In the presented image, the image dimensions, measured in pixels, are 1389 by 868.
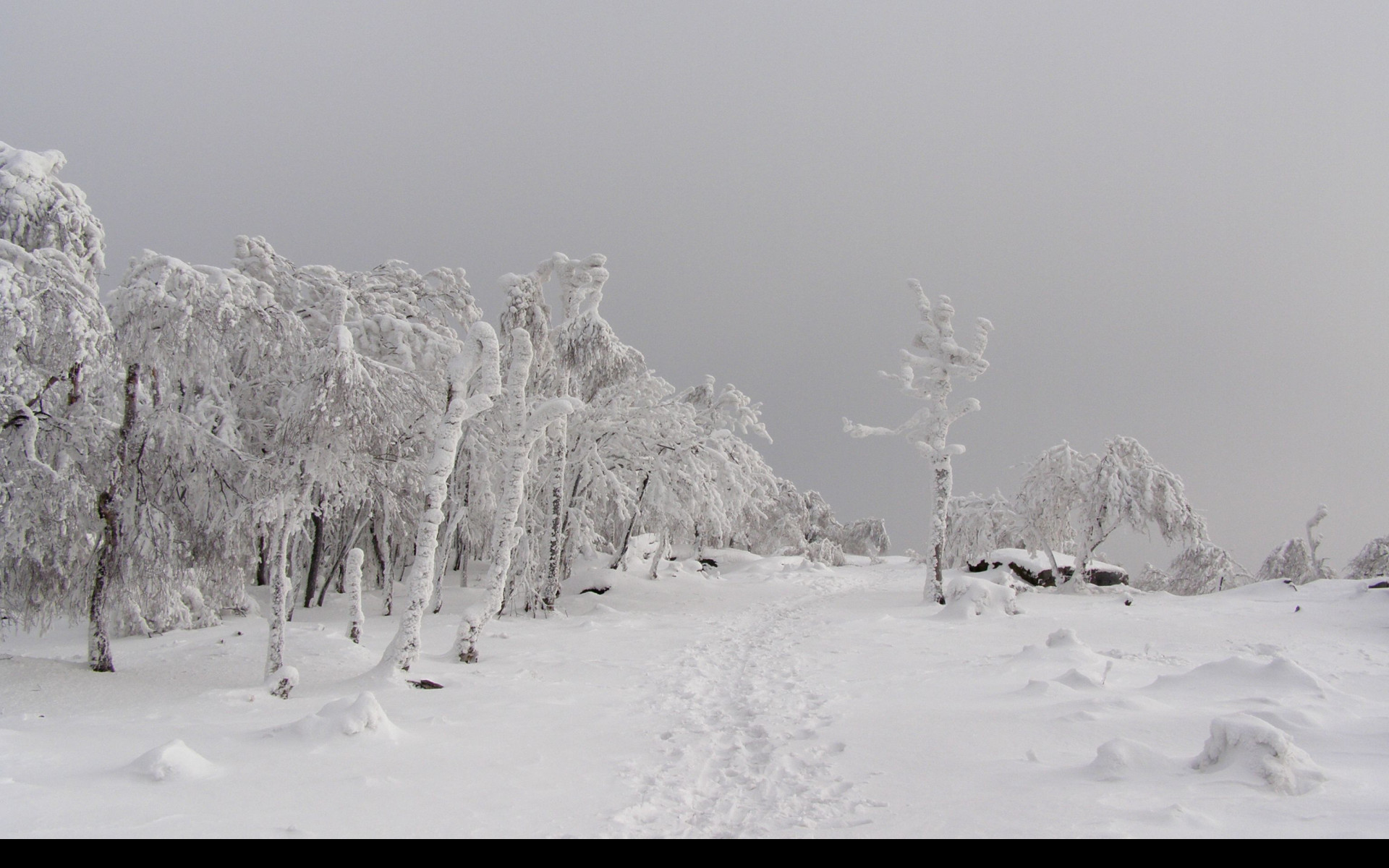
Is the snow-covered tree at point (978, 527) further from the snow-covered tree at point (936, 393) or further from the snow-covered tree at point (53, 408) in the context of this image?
the snow-covered tree at point (53, 408)

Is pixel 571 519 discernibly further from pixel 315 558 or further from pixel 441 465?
pixel 441 465

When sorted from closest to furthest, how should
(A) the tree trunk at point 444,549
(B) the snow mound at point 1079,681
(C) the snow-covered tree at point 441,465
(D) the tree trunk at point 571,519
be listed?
(B) the snow mound at point 1079,681 < (C) the snow-covered tree at point 441,465 < (A) the tree trunk at point 444,549 < (D) the tree trunk at point 571,519

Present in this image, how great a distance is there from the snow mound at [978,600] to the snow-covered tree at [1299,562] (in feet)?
46.8

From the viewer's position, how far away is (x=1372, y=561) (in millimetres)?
22078

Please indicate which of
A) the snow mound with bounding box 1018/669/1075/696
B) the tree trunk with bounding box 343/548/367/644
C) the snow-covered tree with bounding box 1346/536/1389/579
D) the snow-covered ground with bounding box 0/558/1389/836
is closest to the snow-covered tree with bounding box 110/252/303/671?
the tree trunk with bounding box 343/548/367/644

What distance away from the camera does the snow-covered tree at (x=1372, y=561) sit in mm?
21625

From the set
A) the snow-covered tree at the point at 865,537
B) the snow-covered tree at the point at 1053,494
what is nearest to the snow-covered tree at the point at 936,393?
the snow-covered tree at the point at 1053,494

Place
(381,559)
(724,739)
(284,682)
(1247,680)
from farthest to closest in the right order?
(381,559), (284,682), (1247,680), (724,739)

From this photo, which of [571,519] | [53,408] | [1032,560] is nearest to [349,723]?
[53,408]

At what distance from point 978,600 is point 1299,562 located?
60.6 feet

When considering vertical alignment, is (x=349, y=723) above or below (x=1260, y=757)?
below

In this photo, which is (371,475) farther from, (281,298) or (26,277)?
(281,298)

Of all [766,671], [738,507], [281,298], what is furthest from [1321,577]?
[281,298]

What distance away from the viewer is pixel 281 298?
15.9 meters
